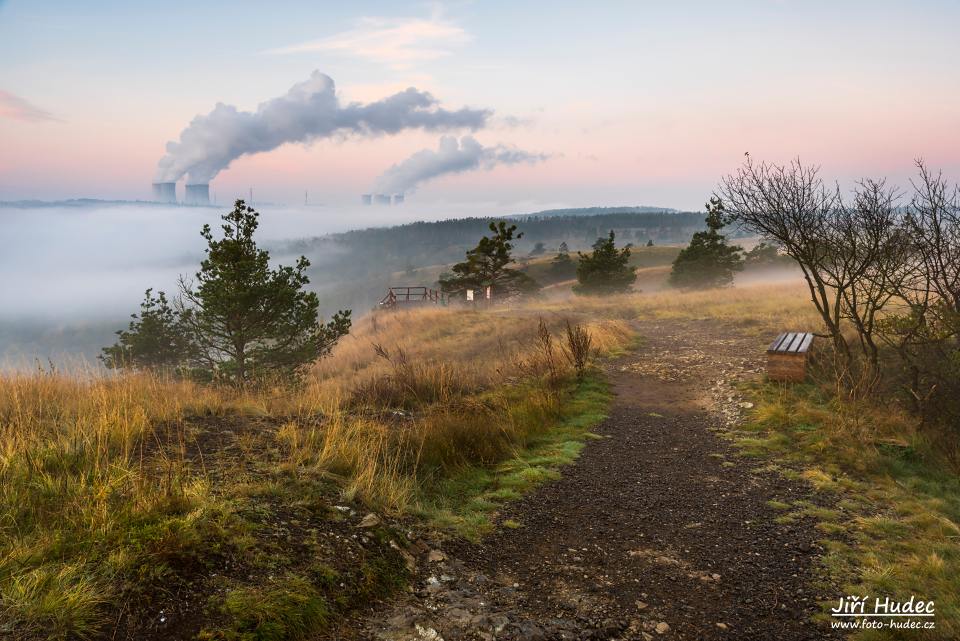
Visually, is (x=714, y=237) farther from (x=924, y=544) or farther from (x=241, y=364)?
(x=924, y=544)

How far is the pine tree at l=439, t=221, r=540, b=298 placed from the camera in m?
32.8

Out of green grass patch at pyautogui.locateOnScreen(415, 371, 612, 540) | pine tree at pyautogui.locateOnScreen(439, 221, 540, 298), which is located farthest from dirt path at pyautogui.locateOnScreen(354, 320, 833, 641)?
pine tree at pyautogui.locateOnScreen(439, 221, 540, 298)

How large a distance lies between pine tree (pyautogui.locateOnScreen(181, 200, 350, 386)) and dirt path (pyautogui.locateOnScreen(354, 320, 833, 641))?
945 centimetres

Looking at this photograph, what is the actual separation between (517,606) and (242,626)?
1.62m

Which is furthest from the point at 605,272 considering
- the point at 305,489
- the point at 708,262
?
the point at 305,489

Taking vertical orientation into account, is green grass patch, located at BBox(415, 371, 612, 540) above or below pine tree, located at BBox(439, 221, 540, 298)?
below

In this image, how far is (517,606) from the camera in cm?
337

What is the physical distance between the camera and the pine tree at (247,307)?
1311 centimetres

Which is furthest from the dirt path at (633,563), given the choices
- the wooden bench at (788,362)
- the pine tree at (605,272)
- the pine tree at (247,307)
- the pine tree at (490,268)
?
the pine tree at (605,272)

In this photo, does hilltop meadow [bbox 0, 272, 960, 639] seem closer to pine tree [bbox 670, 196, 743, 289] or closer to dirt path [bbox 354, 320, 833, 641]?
dirt path [bbox 354, 320, 833, 641]

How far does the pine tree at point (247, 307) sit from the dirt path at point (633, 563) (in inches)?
372

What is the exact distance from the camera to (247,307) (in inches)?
531

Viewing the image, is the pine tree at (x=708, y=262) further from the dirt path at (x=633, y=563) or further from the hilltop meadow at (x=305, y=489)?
the dirt path at (x=633, y=563)

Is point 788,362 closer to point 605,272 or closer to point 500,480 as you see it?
point 500,480
